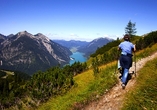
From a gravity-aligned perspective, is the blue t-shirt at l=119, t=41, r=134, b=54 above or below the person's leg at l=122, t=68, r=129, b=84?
above

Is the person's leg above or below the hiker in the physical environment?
below

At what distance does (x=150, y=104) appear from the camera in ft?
14.9

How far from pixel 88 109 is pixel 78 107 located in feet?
2.83

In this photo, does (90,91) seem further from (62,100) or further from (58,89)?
(58,89)

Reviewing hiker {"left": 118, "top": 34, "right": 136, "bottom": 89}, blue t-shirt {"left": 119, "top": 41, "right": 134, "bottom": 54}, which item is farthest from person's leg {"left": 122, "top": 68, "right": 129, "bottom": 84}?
blue t-shirt {"left": 119, "top": 41, "right": 134, "bottom": 54}

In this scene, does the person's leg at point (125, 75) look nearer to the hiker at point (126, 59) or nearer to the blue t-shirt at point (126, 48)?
the hiker at point (126, 59)

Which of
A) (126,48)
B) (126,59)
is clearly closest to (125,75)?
(126,59)

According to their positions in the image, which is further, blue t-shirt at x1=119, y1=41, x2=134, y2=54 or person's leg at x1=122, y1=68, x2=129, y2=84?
blue t-shirt at x1=119, y1=41, x2=134, y2=54

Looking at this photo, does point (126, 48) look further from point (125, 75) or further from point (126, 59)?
point (125, 75)

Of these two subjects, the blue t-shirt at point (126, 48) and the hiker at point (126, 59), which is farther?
the blue t-shirt at point (126, 48)

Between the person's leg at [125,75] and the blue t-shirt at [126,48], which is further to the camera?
the blue t-shirt at [126,48]

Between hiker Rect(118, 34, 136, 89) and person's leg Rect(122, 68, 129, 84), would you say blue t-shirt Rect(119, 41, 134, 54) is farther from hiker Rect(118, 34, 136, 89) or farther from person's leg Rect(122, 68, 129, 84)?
person's leg Rect(122, 68, 129, 84)

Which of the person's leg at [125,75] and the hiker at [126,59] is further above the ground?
the hiker at [126,59]

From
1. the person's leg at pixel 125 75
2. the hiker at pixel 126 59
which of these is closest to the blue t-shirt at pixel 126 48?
the hiker at pixel 126 59
